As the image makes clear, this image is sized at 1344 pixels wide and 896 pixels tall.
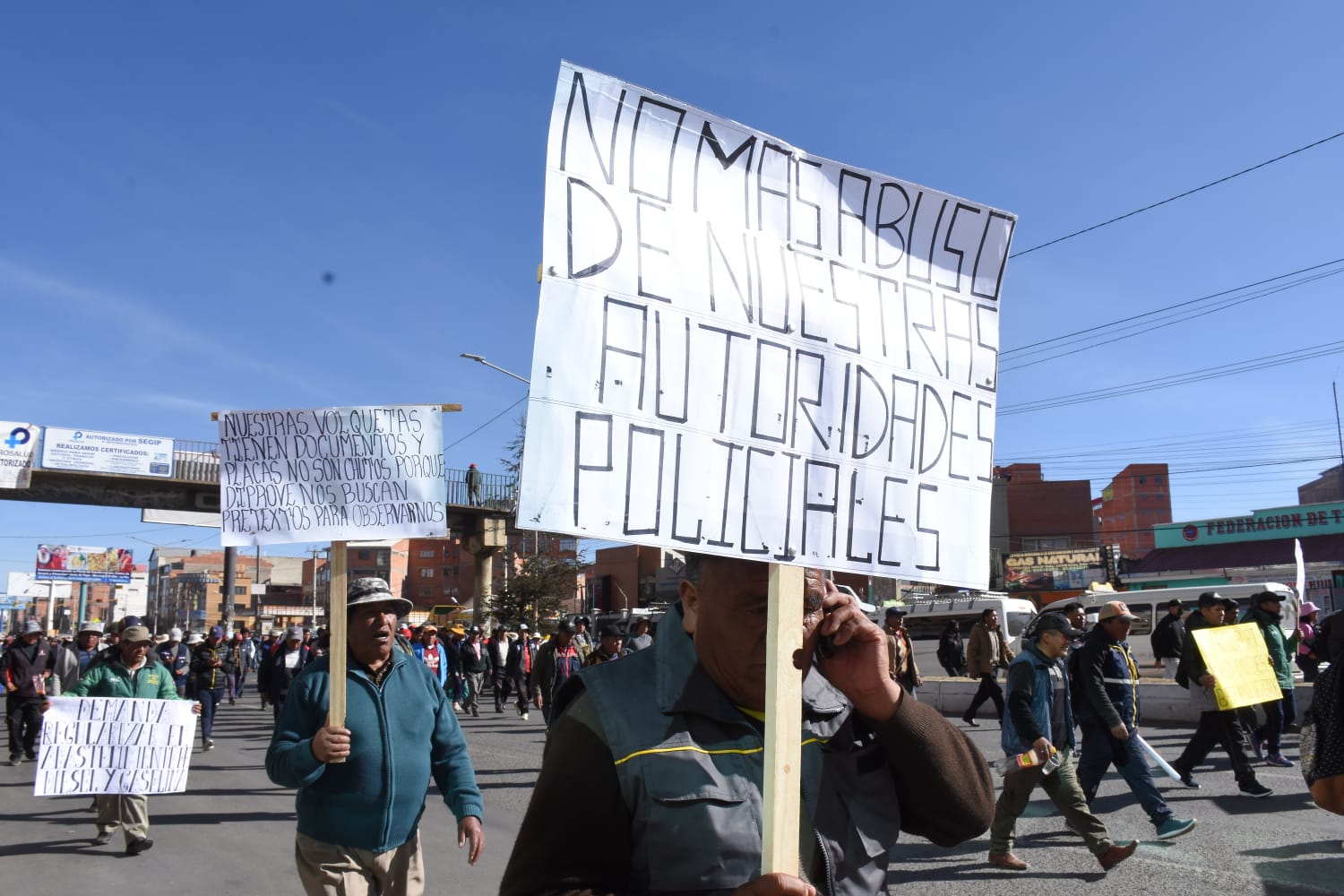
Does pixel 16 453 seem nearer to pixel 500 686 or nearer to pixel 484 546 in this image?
pixel 484 546

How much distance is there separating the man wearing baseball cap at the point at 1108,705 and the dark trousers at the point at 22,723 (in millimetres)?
12641

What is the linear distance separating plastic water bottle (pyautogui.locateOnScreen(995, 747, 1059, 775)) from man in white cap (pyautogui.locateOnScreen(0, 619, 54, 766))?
1192 cm

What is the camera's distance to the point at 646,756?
1931 millimetres

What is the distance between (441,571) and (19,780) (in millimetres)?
111857

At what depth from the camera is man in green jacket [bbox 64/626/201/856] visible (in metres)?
7.76

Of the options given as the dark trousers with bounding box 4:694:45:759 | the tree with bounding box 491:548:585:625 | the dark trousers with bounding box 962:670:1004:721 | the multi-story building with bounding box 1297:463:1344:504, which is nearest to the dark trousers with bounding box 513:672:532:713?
the dark trousers with bounding box 4:694:45:759

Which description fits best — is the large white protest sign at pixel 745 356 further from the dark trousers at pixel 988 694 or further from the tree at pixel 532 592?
the tree at pixel 532 592

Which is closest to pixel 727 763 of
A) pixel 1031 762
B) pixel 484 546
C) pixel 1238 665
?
pixel 1031 762

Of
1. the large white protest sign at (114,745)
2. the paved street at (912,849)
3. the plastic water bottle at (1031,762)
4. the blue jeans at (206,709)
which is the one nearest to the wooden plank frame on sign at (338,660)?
the paved street at (912,849)

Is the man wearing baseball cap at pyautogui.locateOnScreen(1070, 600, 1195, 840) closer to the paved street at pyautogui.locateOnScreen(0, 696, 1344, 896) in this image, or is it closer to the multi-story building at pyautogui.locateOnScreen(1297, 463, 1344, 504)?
the paved street at pyautogui.locateOnScreen(0, 696, 1344, 896)

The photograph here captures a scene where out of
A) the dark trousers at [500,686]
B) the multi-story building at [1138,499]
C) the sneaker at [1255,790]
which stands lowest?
the dark trousers at [500,686]

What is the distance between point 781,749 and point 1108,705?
274 inches

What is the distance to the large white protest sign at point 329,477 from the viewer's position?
457cm

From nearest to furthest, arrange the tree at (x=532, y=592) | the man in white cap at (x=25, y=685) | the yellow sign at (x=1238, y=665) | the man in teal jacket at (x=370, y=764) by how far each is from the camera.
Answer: the man in teal jacket at (x=370, y=764), the yellow sign at (x=1238, y=665), the man in white cap at (x=25, y=685), the tree at (x=532, y=592)
